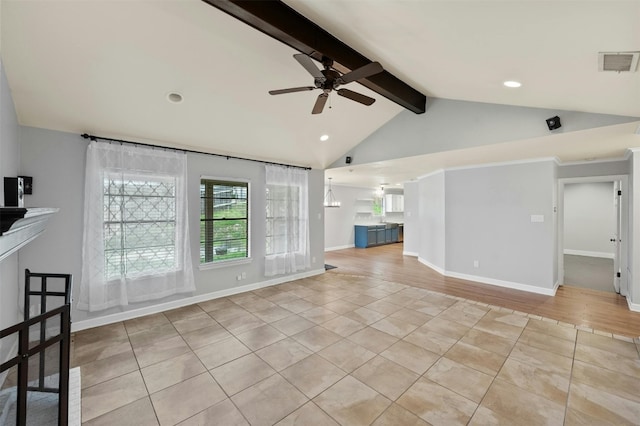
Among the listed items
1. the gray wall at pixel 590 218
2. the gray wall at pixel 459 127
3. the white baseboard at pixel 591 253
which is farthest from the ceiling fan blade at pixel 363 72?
the white baseboard at pixel 591 253

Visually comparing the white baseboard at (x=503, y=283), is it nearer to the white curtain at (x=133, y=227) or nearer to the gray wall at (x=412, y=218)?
the gray wall at (x=412, y=218)

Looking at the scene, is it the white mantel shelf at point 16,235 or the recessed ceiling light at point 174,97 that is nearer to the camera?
the white mantel shelf at point 16,235

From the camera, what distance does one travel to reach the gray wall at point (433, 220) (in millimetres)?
6234

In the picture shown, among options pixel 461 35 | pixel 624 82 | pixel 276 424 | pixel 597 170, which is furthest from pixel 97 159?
pixel 597 170

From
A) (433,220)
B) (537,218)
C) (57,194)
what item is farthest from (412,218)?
(57,194)

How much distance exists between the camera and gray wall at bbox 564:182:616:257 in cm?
776

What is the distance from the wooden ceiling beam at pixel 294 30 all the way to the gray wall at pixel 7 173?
7.34 feet

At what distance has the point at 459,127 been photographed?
423 cm

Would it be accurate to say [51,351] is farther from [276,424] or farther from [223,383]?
[276,424]

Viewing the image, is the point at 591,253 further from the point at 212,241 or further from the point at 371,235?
the point at 212,241

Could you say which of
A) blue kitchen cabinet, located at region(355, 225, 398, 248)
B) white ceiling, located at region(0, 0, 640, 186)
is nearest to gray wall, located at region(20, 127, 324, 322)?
white ceiling, located at region(0, 0, 640, 186)

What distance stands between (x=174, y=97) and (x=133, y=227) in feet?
6.18

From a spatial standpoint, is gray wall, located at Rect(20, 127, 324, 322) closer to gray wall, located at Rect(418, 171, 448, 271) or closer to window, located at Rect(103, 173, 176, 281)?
window, located at Rect(103, 173, 176, 281)

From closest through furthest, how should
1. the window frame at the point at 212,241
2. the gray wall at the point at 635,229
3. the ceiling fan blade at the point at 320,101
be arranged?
the ceiling fan blade at the point at 320,101, the gray wall at the point at 635,229, the window frame at the point at 212,241
